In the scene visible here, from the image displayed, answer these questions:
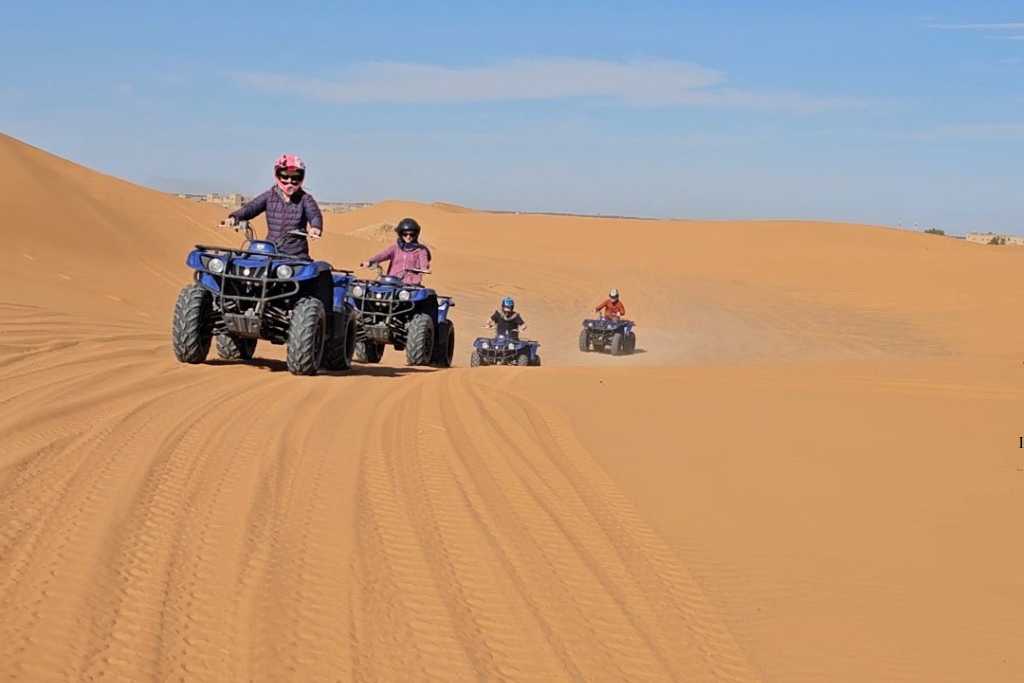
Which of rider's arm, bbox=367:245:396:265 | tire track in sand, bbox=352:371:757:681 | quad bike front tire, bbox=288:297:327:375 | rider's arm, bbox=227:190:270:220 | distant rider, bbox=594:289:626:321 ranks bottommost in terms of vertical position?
tire track in sand, bbox=352:371:757:681

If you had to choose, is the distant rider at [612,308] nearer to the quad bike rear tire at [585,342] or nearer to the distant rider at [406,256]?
the quad bike rear tire at [585,342]

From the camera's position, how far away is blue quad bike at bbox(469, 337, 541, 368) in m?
19.9

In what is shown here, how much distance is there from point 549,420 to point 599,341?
56.4ft

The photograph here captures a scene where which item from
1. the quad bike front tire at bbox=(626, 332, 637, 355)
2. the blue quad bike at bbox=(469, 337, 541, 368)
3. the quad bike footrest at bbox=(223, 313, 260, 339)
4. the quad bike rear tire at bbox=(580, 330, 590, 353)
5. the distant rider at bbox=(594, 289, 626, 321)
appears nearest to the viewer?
the quad bike footrest at bbox=(223, 313, 260, 339)

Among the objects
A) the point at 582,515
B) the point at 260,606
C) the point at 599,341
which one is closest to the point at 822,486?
the point at 582,515

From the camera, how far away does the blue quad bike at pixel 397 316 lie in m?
16.0

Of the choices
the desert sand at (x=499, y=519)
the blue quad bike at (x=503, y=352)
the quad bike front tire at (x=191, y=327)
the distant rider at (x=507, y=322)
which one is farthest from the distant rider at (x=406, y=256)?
the quad bike front tire at (x=191, y=327)

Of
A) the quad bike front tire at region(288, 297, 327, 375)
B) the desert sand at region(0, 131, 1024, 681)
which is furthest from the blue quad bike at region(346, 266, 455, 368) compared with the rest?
the quad bike front tire at region(288, 297, 327, 375)

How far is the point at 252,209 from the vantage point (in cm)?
1228

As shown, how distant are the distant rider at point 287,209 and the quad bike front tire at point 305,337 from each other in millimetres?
957

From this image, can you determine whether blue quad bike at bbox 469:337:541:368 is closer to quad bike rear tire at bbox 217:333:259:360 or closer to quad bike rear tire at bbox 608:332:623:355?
quad bike rear tire at bbox 608:332:623:355

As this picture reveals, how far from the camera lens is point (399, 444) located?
25.9 ft

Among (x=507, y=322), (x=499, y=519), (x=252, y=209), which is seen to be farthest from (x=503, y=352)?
(x=499, y=519)

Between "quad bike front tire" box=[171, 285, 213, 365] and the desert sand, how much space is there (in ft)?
1.24
